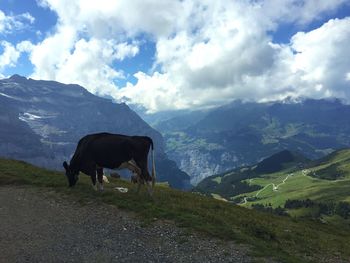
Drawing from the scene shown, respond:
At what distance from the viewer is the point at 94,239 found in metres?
20.7

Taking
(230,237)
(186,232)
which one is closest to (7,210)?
(186,232)

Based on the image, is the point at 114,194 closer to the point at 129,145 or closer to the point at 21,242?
the point at 129,145

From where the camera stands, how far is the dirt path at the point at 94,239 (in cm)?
1841

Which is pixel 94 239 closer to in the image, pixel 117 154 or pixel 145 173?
pixel 145 173

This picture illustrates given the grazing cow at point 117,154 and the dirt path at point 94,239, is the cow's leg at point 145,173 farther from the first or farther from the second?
the dirt path at point 94,239

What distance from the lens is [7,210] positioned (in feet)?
86.3

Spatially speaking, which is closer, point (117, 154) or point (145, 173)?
point (145, 173)

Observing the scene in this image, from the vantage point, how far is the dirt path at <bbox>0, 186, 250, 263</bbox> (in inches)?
725

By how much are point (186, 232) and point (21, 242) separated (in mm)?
8078

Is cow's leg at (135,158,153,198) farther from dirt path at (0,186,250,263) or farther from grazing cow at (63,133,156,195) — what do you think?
dirt path at (0,186,250,263)

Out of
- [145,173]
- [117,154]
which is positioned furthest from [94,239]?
[117,154]

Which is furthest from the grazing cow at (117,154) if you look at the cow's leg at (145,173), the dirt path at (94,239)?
the dirt path at (94,239)

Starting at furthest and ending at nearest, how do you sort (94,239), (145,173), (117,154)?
(117,154) → (145,173) → (94,239)

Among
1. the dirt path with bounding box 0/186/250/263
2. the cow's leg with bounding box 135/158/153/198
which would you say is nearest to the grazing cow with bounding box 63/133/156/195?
the cow's leg with bounding box 135/158/153/198
